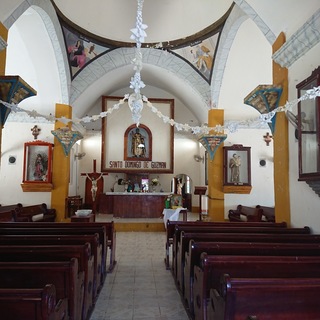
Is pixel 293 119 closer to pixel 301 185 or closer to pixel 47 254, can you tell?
pixel 301 185

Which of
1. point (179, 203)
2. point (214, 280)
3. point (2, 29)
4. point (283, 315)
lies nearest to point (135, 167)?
point (179, 203)

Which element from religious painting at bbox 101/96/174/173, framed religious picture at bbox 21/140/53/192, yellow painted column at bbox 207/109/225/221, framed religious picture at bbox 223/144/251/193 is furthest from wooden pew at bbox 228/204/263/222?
framed religious picture at bbox 21/140/53/192

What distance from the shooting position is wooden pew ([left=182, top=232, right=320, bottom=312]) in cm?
290

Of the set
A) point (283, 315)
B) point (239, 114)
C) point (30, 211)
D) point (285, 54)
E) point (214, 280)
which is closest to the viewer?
point (283, 315)

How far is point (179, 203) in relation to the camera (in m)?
7.67

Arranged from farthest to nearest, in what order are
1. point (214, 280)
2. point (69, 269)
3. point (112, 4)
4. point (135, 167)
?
point (135, 167) < point (112, 4) < point (214, 280) < point (69, 269)

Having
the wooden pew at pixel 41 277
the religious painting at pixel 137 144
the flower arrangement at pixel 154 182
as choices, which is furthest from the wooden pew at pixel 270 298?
the flower arrangement at pixel 154 182

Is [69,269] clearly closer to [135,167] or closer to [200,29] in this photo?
[200,29]

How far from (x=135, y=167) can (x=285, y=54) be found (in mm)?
6997

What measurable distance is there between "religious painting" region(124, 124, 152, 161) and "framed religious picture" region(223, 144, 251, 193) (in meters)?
3.40

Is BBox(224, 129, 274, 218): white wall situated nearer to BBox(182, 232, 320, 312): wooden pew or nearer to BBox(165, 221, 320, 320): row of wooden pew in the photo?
BBox(165, 221, 320, 320): row of wooden pew

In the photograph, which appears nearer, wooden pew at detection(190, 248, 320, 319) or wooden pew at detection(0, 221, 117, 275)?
wooden pew at detection(190, 248, 320, 319)

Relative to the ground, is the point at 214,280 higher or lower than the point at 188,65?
lower

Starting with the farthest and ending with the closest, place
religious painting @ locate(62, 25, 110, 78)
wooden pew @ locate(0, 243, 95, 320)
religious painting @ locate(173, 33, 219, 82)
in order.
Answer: religious painting @ locate(173, 33, 219, 82)
religious painting @ locate(62, 25, 110, 78)
wooden pew @ locate(0, 243, 95, 320)
